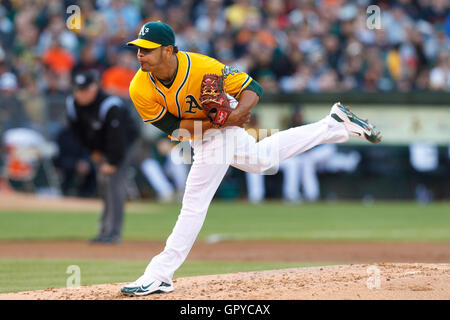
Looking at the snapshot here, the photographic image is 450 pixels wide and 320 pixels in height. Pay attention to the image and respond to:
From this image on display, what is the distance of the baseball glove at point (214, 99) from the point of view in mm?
5742

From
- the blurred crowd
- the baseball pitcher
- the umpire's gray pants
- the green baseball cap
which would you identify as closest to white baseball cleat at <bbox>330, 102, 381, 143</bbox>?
the baseball pitcher

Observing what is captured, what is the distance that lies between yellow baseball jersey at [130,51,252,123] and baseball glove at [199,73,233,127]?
106 mm

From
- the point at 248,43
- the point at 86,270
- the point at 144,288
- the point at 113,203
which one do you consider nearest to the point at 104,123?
the point at 113,203

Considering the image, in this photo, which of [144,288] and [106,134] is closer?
[144,288]

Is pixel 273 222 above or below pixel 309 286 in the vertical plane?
below

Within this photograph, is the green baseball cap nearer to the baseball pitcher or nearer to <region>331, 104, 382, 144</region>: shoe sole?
the baseball pitcher

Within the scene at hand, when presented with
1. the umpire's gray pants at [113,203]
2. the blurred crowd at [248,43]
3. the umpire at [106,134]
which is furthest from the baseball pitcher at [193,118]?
the blurred crowd at [248,43]

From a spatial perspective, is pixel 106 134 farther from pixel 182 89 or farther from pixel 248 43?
pixel 248 43

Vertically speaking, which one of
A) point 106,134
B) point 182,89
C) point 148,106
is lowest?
point 106,134

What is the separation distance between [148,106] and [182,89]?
33 cm

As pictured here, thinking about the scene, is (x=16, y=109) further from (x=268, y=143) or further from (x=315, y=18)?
(x=268, y=143)

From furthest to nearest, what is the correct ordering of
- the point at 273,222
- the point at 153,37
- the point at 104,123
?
the point at 273,222, the point at 104,123, the point at 153,37

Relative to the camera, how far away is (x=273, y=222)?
13.5m

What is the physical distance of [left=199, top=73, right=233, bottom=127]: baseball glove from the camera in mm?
5742
